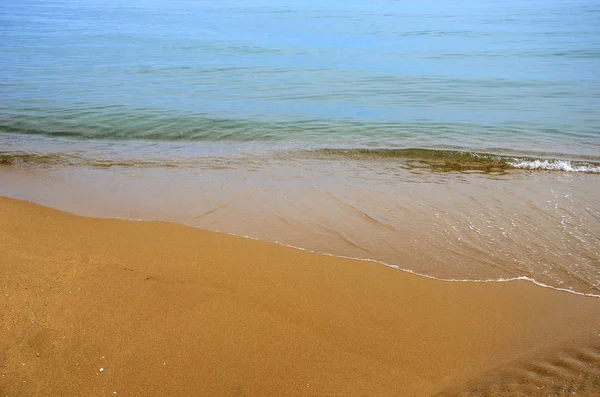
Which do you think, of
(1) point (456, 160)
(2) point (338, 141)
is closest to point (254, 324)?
(1) point (456, 160)

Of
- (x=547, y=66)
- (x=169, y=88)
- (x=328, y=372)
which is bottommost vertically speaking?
(x=328, y=372)

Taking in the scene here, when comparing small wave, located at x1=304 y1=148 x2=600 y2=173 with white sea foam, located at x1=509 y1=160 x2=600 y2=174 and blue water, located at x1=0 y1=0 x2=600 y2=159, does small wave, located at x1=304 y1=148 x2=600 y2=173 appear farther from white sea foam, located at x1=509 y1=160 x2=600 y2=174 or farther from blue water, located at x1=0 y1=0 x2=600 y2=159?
blue water, located at x1=0 y1=0 x2=600 y2=159

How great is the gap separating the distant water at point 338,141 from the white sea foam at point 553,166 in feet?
0.11

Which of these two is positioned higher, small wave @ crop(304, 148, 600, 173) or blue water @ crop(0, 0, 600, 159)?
blue water @ crop(0, 0, 600, 159)

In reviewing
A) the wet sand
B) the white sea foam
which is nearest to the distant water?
the white sea foam

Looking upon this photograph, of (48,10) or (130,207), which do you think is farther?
(48,10)

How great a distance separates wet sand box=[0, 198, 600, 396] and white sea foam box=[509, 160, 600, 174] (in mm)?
4123

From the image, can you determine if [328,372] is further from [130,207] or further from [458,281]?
[130,207]

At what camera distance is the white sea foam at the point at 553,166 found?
8.34m

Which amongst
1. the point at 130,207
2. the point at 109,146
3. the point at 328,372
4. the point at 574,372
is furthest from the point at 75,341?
the point at 109,146

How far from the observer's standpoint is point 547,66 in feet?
56.7

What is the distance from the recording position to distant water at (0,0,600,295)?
5.98m

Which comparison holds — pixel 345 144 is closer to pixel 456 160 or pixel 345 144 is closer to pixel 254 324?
pixel 456 160

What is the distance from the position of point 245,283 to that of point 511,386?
2.26 metres
